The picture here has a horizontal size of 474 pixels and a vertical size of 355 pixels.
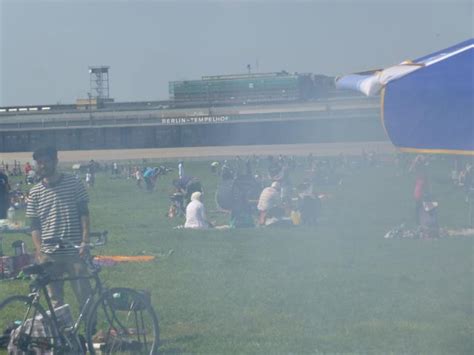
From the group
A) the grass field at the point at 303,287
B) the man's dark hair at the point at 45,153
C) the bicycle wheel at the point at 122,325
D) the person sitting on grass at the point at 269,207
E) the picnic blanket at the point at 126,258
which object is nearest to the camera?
the bicycle wheel at the point at 122,325

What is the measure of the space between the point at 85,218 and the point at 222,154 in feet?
140

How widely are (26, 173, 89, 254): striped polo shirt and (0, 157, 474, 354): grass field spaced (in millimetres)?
1184

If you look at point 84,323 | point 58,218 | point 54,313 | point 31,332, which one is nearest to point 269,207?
point 58,218

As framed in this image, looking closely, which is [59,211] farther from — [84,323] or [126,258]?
[126,258]

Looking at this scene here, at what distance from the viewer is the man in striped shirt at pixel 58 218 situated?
702cm

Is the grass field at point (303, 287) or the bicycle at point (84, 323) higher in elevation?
the bicycle at point (84, 323)

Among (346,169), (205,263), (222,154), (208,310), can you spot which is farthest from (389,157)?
(208,310)

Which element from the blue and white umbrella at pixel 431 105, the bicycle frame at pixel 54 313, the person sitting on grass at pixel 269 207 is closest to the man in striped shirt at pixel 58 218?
the bicycle frame at pixel 54 313

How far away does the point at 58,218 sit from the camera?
7043 millimetres

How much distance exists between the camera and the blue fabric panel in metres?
5.12

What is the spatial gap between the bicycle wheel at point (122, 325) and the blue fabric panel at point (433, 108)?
8.43 feet

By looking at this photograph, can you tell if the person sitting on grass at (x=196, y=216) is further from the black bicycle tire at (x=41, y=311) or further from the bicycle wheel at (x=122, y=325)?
the black bicycle tire at (x=41, y=311)

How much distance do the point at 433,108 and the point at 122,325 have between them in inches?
120

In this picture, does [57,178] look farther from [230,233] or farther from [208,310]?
[230,233]
